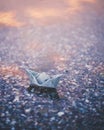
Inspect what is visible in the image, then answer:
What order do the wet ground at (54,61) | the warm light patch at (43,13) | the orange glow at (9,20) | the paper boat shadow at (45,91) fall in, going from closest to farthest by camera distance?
1. the wet ground at (54,61)
2. the paper boat shadow at (45,91)
3. the orange glow at (9,20)
4. the warm light patch at (43,13)

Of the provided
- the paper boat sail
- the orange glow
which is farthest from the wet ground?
the paper boat sail

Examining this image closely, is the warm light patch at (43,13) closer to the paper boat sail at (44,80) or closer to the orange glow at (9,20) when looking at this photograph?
the orange glow at (9,20)

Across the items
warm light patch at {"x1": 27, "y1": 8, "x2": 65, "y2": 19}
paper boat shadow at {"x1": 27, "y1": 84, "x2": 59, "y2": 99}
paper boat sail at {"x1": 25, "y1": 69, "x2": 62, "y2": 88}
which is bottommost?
paper boat shadow at {"x1": 27, "y1": 84, "x2": 59, "y2": 99}

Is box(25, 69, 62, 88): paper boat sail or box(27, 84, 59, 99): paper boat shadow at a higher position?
box(25, 69, 62, 88): paper boat sail

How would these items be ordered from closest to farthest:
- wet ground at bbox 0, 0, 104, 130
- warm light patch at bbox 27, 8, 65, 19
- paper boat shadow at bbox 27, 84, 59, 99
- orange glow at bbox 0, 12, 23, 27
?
wet ground at bbox 0, 0, 104, 130, paper boat shadow at bbox 27, 84, 59, 99, orange glow at bbox 0, 12, 23, 27, warm light patch at bbox 27, 8, 65, 19

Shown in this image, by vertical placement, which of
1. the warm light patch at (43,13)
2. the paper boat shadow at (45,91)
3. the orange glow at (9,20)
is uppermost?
the warm light patch at (43,13)

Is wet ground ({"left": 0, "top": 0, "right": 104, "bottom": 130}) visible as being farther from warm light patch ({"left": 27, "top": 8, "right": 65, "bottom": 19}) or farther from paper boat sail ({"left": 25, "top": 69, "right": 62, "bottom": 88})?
paper boat sail ({"left": 25, "top": 69, "right": 62, "bottom": 88})

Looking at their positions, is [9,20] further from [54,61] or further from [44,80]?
[44,80]

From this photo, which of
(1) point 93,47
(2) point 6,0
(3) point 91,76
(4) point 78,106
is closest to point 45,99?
(4) point 78,106

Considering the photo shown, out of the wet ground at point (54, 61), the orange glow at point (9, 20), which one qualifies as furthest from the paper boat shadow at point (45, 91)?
the orange glow at point (9, 20)

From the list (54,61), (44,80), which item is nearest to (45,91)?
(44,80)
